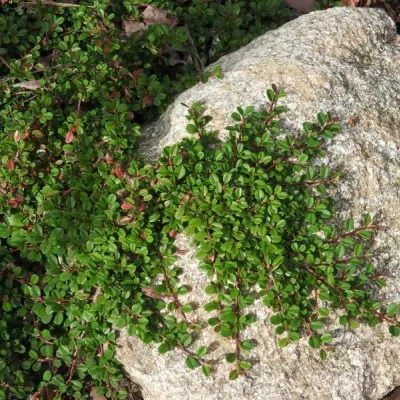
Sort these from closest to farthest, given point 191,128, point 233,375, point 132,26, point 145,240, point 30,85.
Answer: point 233,375 < point 145,240 < point 191,128 < point 30,85 < point 132,26

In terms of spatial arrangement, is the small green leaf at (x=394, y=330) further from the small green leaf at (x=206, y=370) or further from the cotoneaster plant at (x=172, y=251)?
the small green leaf at (x=206, y=370)

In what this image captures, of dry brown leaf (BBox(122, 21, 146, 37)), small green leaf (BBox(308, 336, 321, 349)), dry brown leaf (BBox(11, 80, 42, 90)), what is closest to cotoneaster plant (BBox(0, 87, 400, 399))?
small green leaf (BBox(308, 336, 321, 349))

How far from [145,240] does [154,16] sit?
1928 millimetres

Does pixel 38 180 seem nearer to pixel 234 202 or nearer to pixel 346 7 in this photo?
pixel 234 202

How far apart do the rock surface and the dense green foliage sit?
11 centimetres

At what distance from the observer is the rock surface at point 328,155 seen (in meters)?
3.00

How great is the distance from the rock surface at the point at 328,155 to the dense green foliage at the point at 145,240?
0.37 feet

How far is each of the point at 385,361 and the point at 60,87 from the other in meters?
2.50

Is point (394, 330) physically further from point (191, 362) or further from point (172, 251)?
point (172, 251)

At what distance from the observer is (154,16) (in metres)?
4.16

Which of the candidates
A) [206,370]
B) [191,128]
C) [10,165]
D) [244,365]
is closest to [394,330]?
[244,365]

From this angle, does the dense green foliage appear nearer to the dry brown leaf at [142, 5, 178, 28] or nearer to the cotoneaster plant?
the cotoneaster plant

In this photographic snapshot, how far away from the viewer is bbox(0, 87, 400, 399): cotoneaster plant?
2.90m

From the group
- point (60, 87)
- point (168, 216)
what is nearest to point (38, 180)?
point (60, 87)
